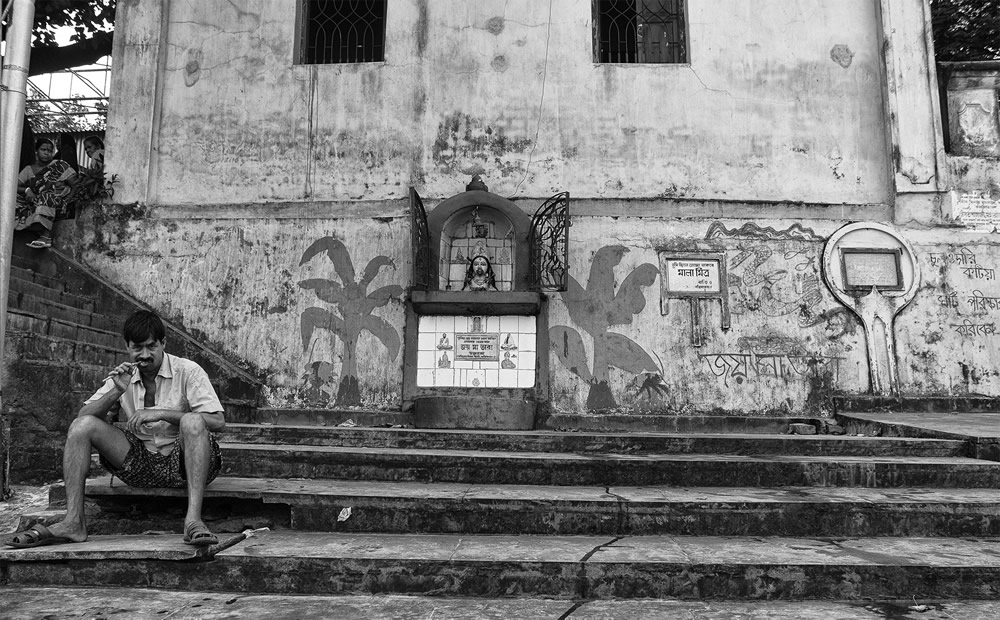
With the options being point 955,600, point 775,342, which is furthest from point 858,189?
point 955,600

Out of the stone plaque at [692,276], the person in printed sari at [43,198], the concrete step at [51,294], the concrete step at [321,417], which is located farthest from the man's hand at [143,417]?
the stone plaque at [692,276]

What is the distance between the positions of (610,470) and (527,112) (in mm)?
4943

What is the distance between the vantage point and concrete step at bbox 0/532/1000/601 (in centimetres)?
324

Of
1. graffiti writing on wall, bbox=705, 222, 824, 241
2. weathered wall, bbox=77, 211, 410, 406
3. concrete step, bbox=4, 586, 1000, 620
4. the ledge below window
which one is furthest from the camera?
graffiti writing on wall, bbox=705, 222, 824, 241

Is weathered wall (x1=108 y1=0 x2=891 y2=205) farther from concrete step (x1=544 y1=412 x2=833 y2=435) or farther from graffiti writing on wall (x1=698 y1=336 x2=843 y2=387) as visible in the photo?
concrete step (x1=544 y1=412 x2=833 y2=435)

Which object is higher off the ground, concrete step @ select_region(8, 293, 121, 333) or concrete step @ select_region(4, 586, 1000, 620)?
concrete step @ select_region(8, 293, 121, 333)

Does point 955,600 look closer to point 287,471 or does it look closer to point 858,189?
point 287,471

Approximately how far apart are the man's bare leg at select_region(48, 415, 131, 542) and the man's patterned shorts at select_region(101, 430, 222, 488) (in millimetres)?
84

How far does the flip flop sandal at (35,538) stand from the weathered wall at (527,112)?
511 cm

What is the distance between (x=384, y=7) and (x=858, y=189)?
6.31 meters

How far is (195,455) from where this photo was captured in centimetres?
371

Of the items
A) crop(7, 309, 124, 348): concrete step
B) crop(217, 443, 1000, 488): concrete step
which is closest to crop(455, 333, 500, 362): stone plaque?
crop(217, 443, 1000, 488): concrete step

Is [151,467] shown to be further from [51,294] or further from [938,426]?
[938,426]

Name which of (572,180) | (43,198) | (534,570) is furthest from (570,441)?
(43,198)
